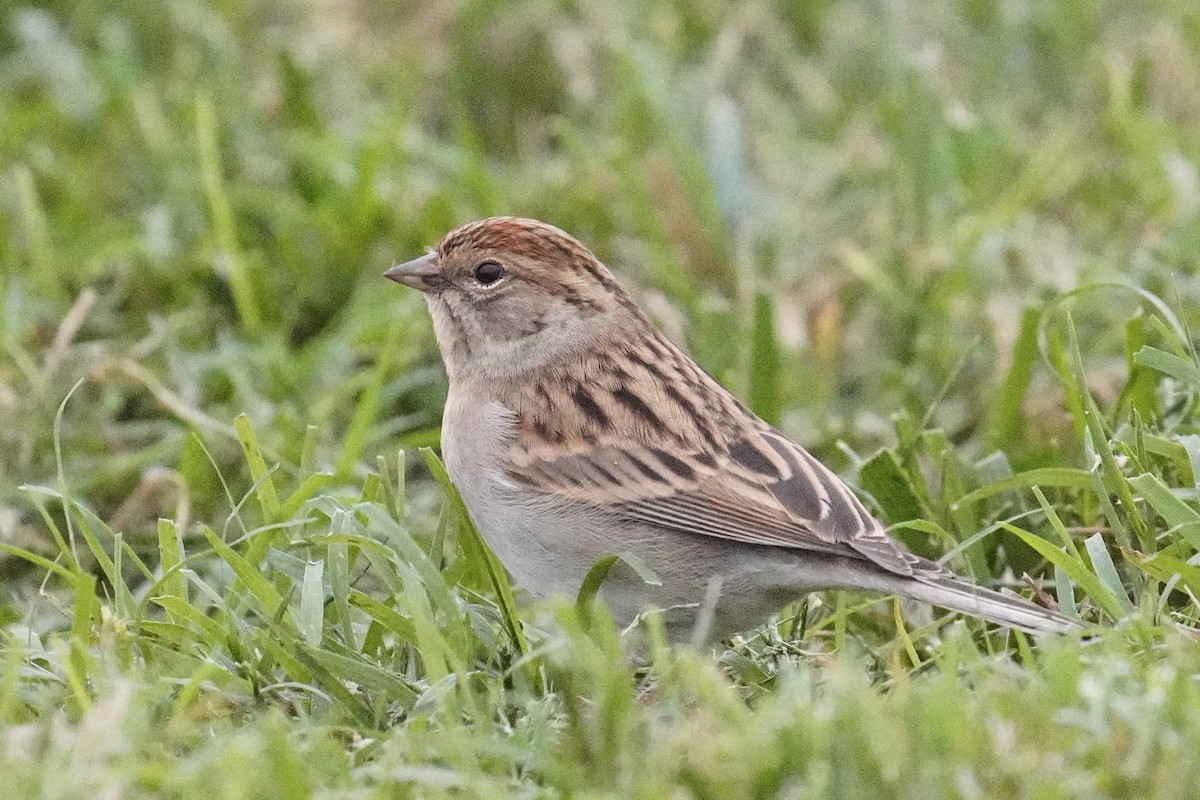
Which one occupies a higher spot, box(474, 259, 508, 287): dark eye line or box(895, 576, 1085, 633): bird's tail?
box(474, 259, 508, 287): dark eye line

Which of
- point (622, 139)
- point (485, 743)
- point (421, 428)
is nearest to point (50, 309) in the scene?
point (421, 428)

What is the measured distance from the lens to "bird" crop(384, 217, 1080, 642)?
356 centimetres

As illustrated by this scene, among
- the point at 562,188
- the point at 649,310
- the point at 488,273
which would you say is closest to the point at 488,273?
the point at 488,273

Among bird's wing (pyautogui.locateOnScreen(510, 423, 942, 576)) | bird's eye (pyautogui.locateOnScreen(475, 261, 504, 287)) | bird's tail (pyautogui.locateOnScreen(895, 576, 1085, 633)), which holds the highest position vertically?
bird's eye (pyautogui.locateOnScreen(475, 261, 504, 287))

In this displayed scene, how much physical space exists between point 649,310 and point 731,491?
2.02m

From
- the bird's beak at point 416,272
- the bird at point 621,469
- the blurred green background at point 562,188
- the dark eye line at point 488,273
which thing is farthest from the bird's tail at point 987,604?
the bird's beak at point 416,272

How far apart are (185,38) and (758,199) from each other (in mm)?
2480

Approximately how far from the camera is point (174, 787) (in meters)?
2.71

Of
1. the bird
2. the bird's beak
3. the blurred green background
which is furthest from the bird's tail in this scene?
the bird's beak

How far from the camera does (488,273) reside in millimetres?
4363

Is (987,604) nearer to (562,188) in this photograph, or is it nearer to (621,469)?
(621,469)

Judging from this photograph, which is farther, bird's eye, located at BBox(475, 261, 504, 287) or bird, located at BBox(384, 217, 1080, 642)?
bird's eye, located at BBox(475, 261, 504, 287)

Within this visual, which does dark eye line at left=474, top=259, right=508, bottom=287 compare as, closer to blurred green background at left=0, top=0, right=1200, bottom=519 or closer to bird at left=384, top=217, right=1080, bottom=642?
bird at left=384, top=217, right=1080, bottom=642

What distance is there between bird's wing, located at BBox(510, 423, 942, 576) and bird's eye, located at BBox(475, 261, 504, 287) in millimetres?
631
